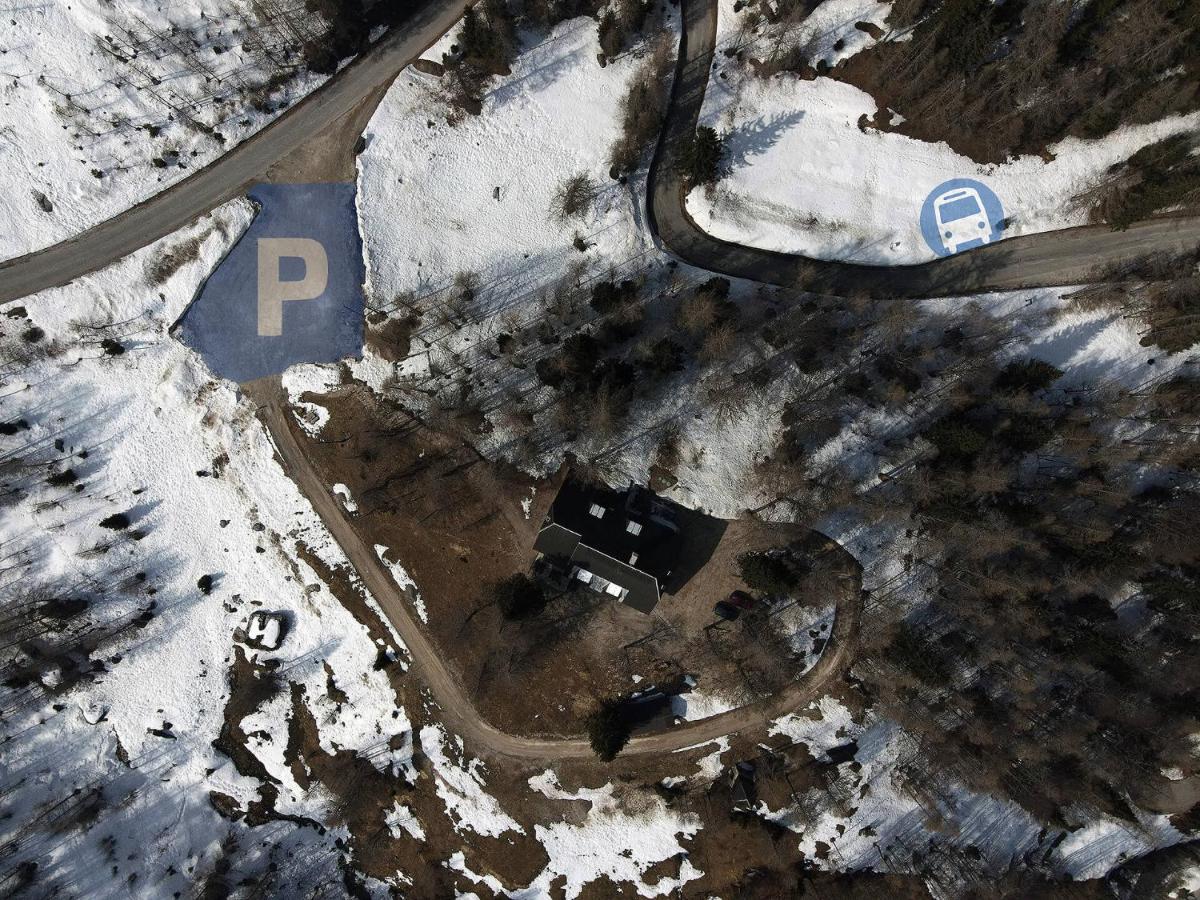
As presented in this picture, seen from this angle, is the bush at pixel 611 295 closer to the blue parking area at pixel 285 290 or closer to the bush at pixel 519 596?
the blue parking area at pixel 285 290

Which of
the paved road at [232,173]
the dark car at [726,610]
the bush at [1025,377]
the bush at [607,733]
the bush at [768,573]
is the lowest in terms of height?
the bush at [607,733]

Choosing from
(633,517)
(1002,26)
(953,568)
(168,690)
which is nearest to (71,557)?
(168,690)

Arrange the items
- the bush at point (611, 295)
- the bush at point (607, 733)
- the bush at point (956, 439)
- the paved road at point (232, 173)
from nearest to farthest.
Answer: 1. the bush at point (956, 439)
2. the bush at point (607, 733)
3. the bush at point (611, 295)
4. the paved road at point (232, 173)

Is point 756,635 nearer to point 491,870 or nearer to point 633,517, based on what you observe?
point 633,517

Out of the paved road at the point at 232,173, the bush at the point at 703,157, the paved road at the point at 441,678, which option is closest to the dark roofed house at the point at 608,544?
the paved road at the point at 441,678

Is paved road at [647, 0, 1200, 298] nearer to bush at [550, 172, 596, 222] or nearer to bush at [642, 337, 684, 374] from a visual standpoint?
bush at [550, 172, 596, 222]

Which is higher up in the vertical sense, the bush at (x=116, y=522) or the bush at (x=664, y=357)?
the bush at (x=116, y=522)

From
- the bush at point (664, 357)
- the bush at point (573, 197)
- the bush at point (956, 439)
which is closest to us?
the bush at point (956, 439)

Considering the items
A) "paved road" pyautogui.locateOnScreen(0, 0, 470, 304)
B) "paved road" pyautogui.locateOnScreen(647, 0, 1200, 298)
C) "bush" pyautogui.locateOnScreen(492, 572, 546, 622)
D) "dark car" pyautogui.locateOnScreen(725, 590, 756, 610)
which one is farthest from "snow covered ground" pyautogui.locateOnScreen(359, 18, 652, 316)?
"dark car" pyautogui.locateOnScreen(725, 590, 756, 610)

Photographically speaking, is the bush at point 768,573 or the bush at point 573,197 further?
the bush at point 573,197
